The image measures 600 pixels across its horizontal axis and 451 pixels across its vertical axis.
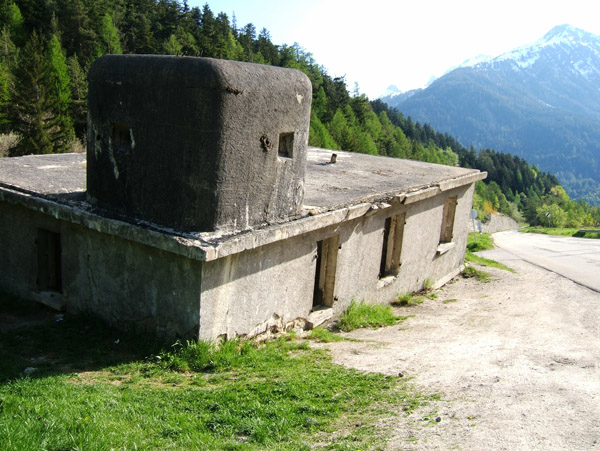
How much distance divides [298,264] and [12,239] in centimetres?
473

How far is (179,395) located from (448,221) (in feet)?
33.2

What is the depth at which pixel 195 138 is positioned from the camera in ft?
21.4

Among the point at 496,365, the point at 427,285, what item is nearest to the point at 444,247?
the point at 427,285

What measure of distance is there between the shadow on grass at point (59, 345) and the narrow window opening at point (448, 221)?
9.15m

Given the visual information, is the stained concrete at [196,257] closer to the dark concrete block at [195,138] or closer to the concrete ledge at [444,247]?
the dark concrete block at [195,138]

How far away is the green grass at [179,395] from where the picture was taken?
15.1ft

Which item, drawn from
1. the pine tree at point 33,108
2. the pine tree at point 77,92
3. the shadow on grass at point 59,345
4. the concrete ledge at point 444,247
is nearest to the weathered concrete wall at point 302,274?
the concrete ledge at point 444,247

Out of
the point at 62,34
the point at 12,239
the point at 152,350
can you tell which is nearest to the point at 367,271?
the point at 152,350

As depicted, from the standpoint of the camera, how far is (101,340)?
24.3 feet

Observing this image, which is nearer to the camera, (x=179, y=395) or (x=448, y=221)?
(x=179, y=395)

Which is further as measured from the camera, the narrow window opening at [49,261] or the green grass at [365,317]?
the green grass at [365,317]

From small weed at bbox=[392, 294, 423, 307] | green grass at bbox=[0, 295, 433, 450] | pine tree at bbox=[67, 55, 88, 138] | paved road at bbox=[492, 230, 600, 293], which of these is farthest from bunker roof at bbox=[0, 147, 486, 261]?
pine tree at bbox=[67, 55, 88, 138]

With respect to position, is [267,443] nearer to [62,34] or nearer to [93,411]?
[93,411]

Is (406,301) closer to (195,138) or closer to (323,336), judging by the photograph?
(323,336)
